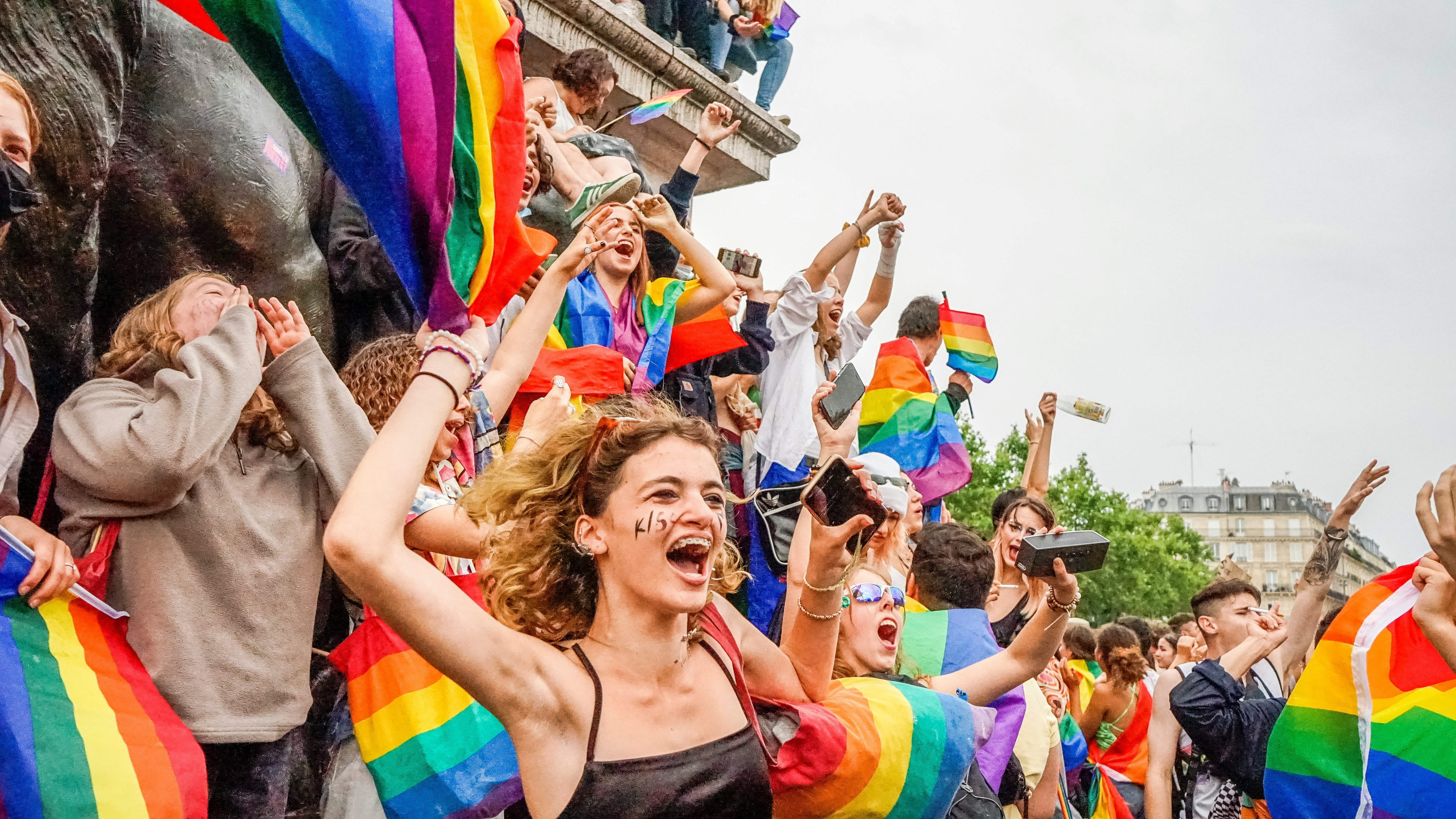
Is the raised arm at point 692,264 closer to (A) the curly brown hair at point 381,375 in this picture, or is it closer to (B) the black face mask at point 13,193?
(A) the curly brown hair at point 381,375

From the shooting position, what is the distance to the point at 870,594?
148 inches

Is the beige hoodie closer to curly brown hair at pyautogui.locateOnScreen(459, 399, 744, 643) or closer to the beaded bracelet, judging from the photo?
curly brown hair at pyautogui.locateOnScreen(459, 399, 744, 643)

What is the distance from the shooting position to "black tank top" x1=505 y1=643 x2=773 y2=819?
2.26 meters

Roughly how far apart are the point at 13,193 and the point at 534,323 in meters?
1.31

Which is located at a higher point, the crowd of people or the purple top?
the purple top

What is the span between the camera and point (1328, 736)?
13.8ft

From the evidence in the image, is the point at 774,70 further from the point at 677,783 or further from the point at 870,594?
the point at 677,783

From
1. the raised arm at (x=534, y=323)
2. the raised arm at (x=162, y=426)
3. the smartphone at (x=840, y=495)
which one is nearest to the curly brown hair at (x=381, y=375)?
the raised arm at (x=534, y=323)

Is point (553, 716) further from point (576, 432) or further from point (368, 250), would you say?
point (368, 250)

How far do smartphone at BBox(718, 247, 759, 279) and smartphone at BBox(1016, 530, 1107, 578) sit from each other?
2.77 m

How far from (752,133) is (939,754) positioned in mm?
5259

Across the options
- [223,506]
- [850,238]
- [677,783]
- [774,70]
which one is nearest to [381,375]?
[223,506]

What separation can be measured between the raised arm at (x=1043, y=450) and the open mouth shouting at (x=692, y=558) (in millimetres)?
5182

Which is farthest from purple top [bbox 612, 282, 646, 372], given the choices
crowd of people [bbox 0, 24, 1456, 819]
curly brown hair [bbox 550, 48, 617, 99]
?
curly brown hair [bbox 550, 48, 617, 99]
